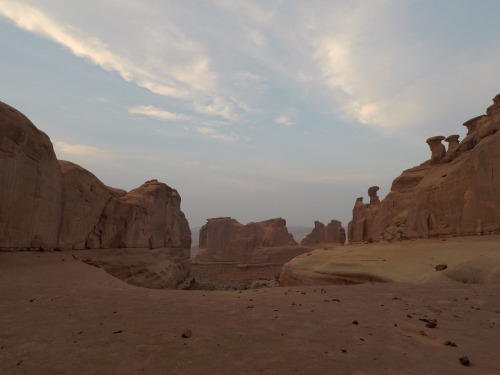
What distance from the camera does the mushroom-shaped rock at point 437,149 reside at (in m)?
23.5

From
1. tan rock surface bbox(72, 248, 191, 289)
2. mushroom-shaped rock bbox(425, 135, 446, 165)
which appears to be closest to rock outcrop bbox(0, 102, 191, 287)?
tan rock surface bbox(72, 248, 191, 289)

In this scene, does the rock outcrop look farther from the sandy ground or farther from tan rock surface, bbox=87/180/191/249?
the sandy ground

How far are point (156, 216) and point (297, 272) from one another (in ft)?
55.3

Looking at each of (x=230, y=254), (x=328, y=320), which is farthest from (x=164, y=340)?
(x=230, y=254)

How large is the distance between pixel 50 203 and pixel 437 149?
2571cm

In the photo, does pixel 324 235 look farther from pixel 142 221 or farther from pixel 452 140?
pixel 142 221

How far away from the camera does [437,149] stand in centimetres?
2362

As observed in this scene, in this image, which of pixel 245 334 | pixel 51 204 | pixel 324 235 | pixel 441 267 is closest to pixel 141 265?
pixel 51 204

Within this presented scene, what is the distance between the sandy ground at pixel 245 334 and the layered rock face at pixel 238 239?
5679cm

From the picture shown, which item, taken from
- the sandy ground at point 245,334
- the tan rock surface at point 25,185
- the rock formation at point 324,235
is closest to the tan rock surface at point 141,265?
the tan rock surface at point 25,185

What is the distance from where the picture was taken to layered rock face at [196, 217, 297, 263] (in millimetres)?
65875

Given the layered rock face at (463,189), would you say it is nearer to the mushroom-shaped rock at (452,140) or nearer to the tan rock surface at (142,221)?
the mushroom-shaped rock at (452,140)

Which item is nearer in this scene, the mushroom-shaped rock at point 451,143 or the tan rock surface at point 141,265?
the tan rock surface at point 141,265

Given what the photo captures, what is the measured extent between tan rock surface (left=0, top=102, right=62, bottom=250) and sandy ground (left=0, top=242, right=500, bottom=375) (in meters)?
5.26
